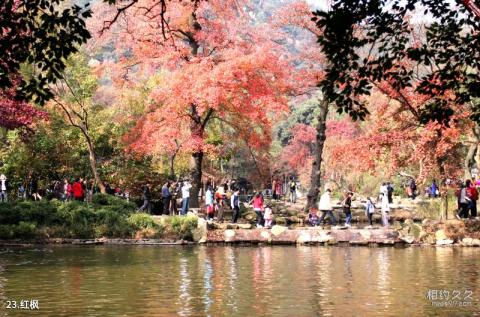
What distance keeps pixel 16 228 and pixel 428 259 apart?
1435cm

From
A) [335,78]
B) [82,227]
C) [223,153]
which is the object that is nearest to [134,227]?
[82,227]

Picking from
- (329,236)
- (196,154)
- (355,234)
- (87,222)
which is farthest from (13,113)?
(355,234)

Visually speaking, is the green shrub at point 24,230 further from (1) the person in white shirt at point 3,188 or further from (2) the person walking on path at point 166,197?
(1) the person in white shirt at point 3,188

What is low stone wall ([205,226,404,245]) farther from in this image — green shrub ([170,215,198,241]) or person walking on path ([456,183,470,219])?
person walking on path ([456,183,470,219])

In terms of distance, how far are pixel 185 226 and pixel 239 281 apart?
11.0 m

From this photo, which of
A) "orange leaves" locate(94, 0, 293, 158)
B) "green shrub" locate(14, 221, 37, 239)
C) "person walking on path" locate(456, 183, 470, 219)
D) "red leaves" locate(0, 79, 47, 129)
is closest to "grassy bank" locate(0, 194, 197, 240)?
"green shrub" locate(14, 221, 37, 239)

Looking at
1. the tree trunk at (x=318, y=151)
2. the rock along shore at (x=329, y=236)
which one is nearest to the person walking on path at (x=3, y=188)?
the rock along shore at (x=329, y=236)

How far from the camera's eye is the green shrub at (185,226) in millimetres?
26422

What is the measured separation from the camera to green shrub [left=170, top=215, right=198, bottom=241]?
2642 centimetres

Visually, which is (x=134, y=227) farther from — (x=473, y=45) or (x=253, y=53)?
(x=473, y=45)

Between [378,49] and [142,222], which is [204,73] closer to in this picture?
[142,222]

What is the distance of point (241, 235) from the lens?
26.2 m

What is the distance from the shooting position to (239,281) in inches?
618

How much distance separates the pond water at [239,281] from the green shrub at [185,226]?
9.43ft
